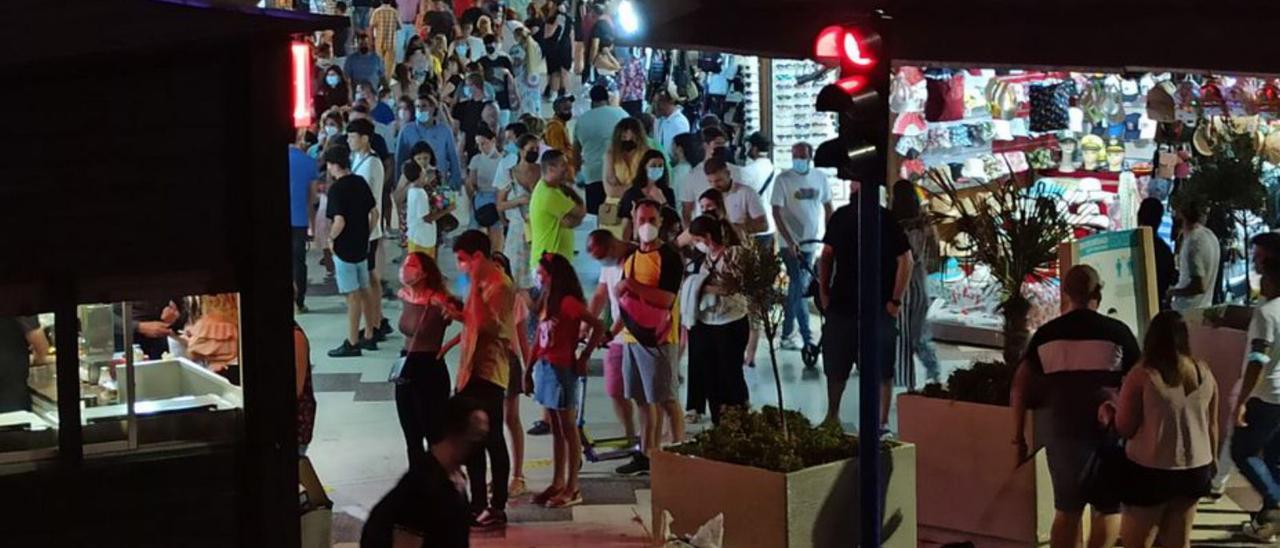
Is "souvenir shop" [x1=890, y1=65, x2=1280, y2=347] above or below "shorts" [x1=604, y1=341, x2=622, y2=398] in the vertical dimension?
above

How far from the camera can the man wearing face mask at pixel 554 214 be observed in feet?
42.2

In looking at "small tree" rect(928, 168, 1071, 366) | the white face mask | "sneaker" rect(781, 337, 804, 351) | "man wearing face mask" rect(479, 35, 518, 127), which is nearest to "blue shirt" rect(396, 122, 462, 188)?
"sneaker" rect(781, 337, 804, 351)

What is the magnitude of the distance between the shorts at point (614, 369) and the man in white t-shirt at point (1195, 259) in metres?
4.40

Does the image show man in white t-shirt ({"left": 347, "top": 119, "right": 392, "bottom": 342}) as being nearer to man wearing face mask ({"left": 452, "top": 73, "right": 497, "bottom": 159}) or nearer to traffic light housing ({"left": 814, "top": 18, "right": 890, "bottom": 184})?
man wearing face mask ({"left": 452, "top": 73, "right": 497, "bottom": 159})

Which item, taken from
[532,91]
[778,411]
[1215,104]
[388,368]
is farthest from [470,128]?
[778,411]

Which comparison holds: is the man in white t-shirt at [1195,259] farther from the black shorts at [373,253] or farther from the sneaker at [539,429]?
the black shorts at [373,253]

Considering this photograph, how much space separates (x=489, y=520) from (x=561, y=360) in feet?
3.40

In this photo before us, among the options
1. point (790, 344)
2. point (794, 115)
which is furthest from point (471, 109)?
point (790, 344)

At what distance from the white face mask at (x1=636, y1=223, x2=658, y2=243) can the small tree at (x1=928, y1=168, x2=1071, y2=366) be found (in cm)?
181

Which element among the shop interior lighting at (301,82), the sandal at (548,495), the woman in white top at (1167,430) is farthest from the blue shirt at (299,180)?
the woman in white top at (1167,430)

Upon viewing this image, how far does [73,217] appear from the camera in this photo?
676 cm

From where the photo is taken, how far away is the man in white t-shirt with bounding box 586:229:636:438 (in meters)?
11.3

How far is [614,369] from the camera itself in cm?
1138

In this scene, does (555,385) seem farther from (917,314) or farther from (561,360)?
(917,314)
